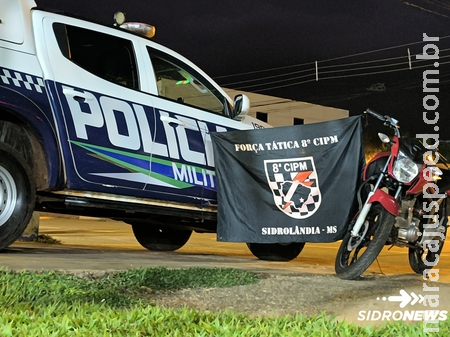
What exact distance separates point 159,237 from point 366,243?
3763mm

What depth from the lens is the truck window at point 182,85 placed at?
6.39 m

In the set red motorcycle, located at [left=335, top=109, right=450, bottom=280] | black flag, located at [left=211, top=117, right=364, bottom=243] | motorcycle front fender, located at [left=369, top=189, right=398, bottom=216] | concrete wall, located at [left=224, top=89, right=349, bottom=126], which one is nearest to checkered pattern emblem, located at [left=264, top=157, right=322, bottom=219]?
black flag, located at [left=211, top=117, right=364, bottom=243]

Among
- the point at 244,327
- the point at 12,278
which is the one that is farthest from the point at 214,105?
the point at 244,327

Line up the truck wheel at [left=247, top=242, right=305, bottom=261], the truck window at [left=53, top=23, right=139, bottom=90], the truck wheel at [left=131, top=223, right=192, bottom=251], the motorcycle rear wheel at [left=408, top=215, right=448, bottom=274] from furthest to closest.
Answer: the truck wheel at [left=131, top=223, right=192, bottom=251] < the truck wheel at [left=247, top=242, right=305, bottom=261] < the motorcycle rear wheel at [left=408, top=215, right=448, bottom=274] < the truck window at [left=53, top=23, right=139, bottom=90]

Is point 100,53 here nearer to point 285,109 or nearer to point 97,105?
point 97,105

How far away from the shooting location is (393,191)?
17.4 ft

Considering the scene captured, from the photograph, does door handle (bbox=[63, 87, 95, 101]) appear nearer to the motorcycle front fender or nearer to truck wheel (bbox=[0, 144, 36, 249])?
truck wheel (bbox=[0, 144, 36, 249])

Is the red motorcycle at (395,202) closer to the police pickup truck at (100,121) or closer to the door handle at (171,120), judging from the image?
the police pickup truck at (100,121)

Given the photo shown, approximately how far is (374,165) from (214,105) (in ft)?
6.95

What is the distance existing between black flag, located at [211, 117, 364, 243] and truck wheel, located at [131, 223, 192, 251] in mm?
2013

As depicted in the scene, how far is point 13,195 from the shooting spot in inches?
201

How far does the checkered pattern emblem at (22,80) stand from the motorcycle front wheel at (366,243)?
2998mm

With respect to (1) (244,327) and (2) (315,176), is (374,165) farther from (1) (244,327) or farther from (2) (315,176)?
(1) (244,327)

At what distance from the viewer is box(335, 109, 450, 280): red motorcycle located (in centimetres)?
502
